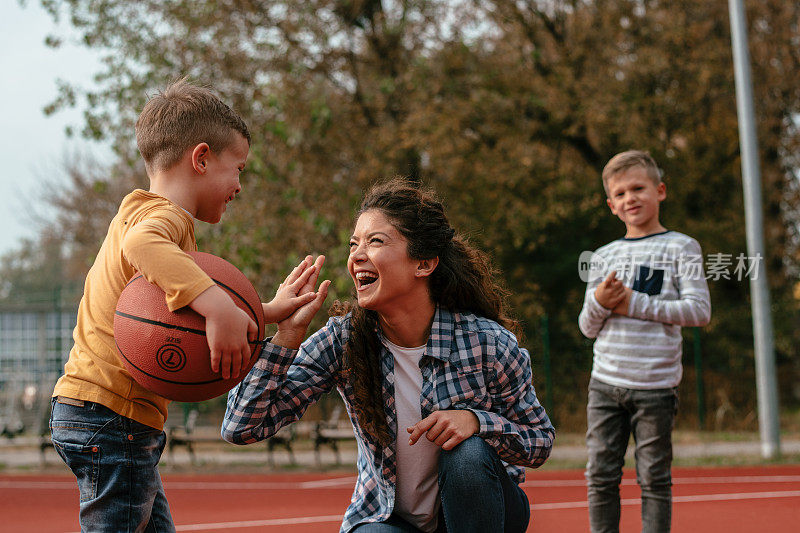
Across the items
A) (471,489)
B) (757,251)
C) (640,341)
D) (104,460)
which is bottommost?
(471,489)

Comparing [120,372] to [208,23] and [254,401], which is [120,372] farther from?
[208,23]

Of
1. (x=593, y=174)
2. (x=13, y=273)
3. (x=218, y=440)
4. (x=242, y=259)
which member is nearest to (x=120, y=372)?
(x=218, y=440)

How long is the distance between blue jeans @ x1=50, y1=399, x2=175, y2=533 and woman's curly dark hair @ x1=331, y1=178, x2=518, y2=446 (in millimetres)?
766

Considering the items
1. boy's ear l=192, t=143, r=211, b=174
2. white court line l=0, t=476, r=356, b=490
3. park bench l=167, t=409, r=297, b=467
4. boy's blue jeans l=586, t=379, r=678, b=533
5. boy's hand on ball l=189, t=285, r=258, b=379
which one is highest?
boy's ear l=192, t=143, r=211, b=174

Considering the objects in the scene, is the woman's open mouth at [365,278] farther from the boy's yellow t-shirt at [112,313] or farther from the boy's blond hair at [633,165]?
the boy's blond hair at [633,165]

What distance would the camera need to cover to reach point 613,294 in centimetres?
443

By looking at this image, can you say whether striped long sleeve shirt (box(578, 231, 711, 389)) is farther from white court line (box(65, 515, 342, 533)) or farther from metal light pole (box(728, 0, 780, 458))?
metal light pole (box(728, 0, 780, 458))

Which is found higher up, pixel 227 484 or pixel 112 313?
pixel 112 313

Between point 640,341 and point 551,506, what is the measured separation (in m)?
3.49

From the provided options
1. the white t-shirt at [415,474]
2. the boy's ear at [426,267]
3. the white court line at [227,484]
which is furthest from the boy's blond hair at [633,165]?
the white court line at [227,484]

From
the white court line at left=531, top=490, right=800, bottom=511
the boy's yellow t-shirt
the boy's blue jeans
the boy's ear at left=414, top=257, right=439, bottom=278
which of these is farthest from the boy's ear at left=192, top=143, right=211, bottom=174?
the white court line at left=531, top=490, right=800, bottom=511

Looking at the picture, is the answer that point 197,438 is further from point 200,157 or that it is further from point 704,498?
point 200,157

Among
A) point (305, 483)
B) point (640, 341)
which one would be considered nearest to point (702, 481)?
point (305, 483)

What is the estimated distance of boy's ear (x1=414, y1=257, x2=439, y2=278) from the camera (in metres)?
3.15
